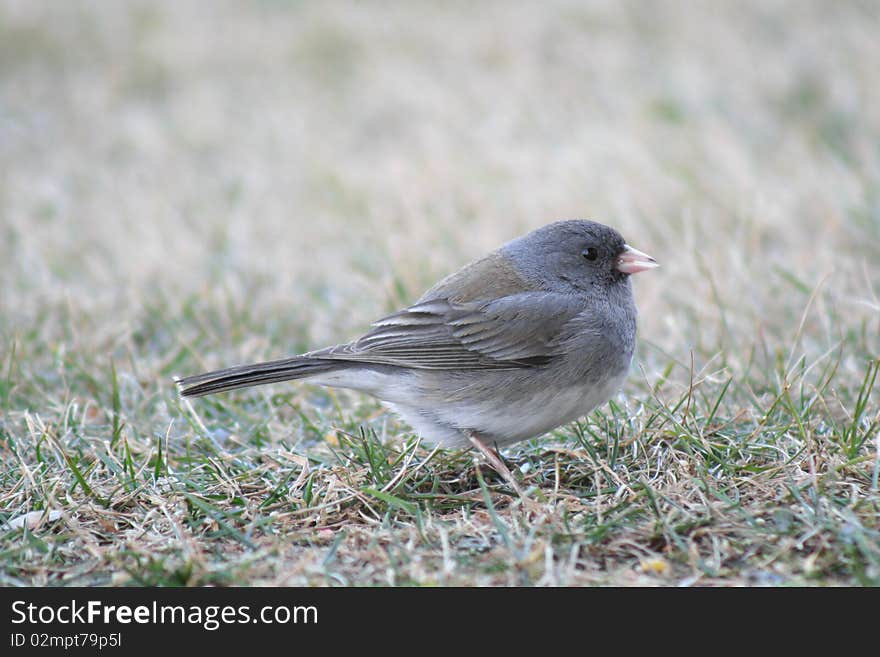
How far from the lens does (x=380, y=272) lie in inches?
209

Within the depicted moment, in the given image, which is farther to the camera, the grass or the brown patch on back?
the brown patch on back

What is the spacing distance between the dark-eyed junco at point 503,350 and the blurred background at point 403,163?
1.88ft

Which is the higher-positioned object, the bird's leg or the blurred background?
the blurred background

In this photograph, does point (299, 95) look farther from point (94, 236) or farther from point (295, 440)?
point (295, 440)

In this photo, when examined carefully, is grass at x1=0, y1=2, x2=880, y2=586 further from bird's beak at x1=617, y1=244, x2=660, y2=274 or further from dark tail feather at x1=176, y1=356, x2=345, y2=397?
bird's beak at x1=617, y1=244, x2=660, y2=274

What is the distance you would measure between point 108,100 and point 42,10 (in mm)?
2107

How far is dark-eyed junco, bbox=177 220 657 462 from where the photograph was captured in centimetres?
309

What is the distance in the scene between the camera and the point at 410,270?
5027mm

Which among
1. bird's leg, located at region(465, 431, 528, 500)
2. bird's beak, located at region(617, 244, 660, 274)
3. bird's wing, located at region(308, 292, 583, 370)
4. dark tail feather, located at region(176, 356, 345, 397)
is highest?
bird's beak, located at region(617, 244, 660, 274)

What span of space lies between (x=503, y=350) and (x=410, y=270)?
6.23 feet

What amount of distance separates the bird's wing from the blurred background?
0.73m

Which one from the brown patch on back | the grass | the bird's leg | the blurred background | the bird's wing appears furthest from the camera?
the blurred background

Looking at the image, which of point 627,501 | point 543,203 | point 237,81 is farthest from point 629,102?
point 627,501

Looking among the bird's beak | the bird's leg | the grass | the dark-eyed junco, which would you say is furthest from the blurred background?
the bird's leg
